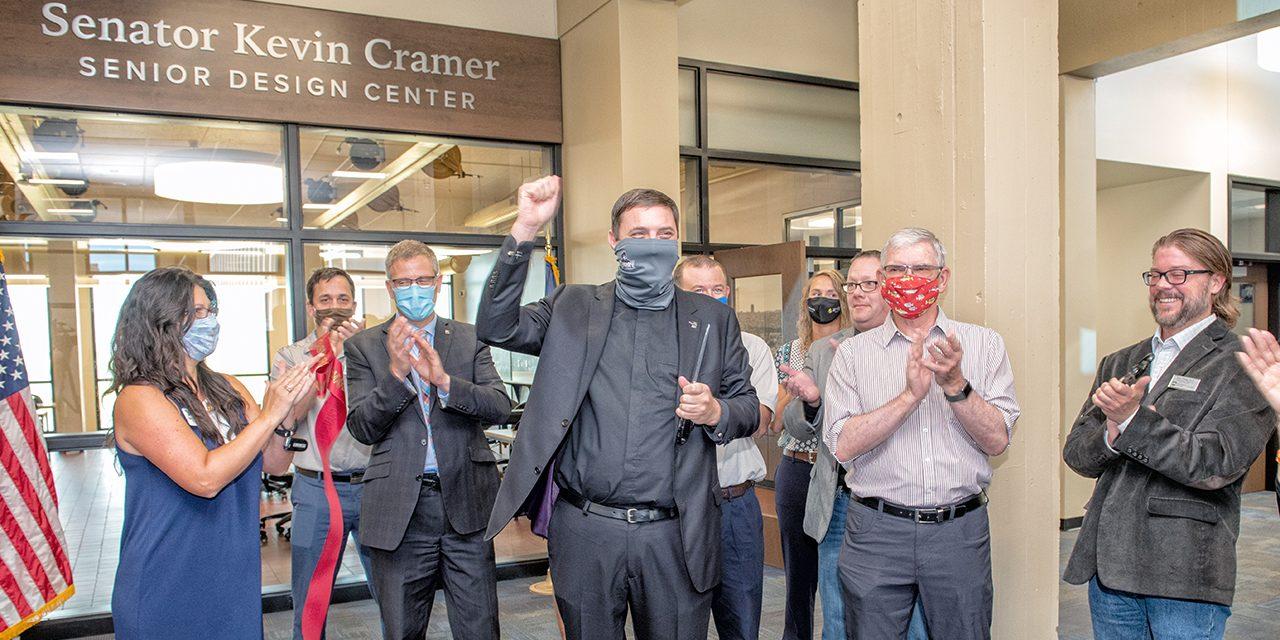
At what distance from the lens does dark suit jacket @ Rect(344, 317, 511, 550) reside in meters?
3.04

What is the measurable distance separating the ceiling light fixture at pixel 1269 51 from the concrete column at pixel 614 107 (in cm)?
596

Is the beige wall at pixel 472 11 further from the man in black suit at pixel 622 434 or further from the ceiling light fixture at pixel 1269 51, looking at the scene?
the ceiling light fixture at pixel 1269 51

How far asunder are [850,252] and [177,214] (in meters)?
4.55

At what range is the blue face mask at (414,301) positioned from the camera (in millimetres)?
3211

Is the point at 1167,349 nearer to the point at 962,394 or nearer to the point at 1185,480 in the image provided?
the point at 1185,480

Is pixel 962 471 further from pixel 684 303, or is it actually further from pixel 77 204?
pixel 77 204

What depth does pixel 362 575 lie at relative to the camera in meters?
5.50

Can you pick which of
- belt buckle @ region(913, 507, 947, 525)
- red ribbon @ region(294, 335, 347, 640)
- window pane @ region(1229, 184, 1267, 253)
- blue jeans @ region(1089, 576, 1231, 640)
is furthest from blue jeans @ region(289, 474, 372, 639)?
window pane @ region(1229, 184, 1267, 253)

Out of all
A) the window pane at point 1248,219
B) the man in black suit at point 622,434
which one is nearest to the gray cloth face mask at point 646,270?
the man in black suit at point 622,434

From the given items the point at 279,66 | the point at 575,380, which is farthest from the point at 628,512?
the point at 279,66

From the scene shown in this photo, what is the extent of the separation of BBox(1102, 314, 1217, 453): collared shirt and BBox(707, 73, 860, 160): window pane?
3947 mm

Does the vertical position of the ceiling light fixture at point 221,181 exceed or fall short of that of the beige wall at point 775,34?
it falls short

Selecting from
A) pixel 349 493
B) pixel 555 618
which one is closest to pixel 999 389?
pixel 349 493

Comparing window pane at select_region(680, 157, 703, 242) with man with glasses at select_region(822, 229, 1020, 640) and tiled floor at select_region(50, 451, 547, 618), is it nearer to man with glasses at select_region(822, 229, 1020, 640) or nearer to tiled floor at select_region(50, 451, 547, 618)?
tiled floor at select_region(50, 451, 547, 618)
